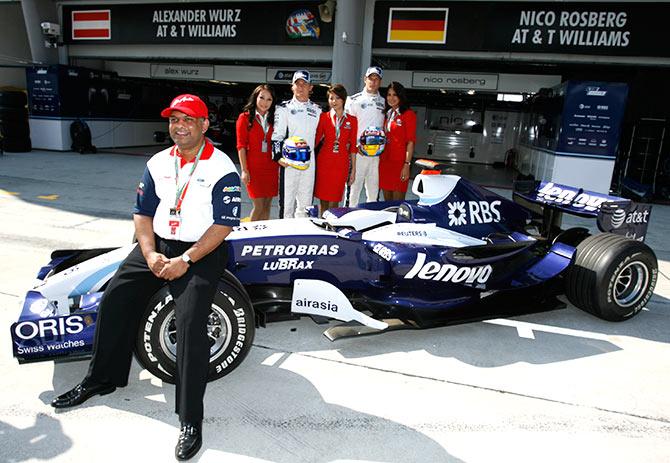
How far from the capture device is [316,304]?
3492 mm

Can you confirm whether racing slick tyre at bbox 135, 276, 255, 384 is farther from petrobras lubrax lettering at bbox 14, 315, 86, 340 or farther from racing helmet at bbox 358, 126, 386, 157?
racing helmet at bbox 358, 126, 386, 157

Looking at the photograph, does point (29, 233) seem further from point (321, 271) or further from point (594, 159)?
point (594, 159)

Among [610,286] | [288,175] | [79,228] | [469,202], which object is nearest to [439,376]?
[469,202]

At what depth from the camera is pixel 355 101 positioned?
20.3ft

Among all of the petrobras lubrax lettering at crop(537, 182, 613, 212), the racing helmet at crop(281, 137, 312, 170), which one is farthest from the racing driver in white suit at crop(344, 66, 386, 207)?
the petrobras lubrax lettering at crop(537, 182, 613, 212)

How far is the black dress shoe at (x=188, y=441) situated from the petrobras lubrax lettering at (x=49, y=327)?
0.91 metres

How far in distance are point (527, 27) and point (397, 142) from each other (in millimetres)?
6790

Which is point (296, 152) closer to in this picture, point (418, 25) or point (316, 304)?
point (316, 304)

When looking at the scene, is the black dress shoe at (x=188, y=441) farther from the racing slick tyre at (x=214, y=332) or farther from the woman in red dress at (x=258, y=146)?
the woman in red dress at (x=258, y=146)

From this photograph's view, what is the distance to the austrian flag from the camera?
1530 centimetres

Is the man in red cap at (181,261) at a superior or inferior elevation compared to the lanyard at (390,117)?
inferior

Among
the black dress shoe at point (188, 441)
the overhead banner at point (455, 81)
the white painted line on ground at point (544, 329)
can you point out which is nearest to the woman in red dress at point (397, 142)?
the white painted line on ground at point (544, 329)

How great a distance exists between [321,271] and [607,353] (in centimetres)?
224

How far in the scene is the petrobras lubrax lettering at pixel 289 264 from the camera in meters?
3.60
